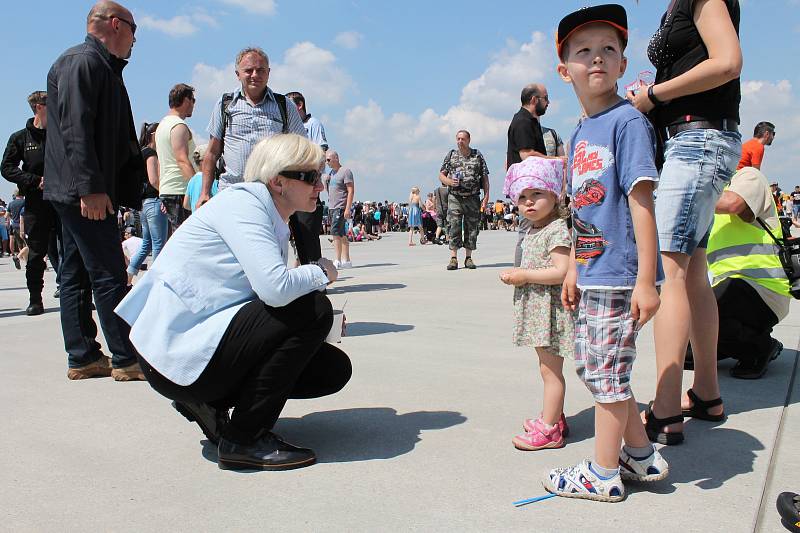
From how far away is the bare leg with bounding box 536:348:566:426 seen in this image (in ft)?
9.34

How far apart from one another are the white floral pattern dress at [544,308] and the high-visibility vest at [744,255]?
1720 mm

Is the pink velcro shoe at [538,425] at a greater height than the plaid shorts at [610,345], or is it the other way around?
the plaid shorts at [610,345]

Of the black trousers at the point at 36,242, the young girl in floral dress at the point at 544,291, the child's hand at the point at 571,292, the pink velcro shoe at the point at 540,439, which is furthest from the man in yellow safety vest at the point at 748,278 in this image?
the black trousers at the point at 36,242

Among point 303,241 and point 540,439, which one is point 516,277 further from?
point 303,241

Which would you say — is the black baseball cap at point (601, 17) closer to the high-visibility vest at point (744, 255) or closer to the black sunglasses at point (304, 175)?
the black sunglasses at point (304, 175)

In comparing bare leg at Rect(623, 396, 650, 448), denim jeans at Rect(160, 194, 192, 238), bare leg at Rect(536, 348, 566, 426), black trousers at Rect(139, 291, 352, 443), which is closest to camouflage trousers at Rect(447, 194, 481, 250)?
denim jeans at Rect(160, 194, 192, 238)

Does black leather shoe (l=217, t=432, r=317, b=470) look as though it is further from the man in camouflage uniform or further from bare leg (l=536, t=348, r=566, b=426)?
the man in camouflage uniform

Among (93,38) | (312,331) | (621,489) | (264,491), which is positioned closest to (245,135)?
(93,38)

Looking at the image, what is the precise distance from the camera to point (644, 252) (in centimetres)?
217

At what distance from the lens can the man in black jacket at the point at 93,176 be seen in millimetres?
3875

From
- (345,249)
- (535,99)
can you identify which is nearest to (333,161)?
(345,249)

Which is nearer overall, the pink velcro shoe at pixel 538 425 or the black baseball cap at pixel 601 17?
the black baseball cap at pixel 601 17

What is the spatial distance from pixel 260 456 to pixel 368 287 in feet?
19.5

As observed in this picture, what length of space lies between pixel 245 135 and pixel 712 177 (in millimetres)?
3061
